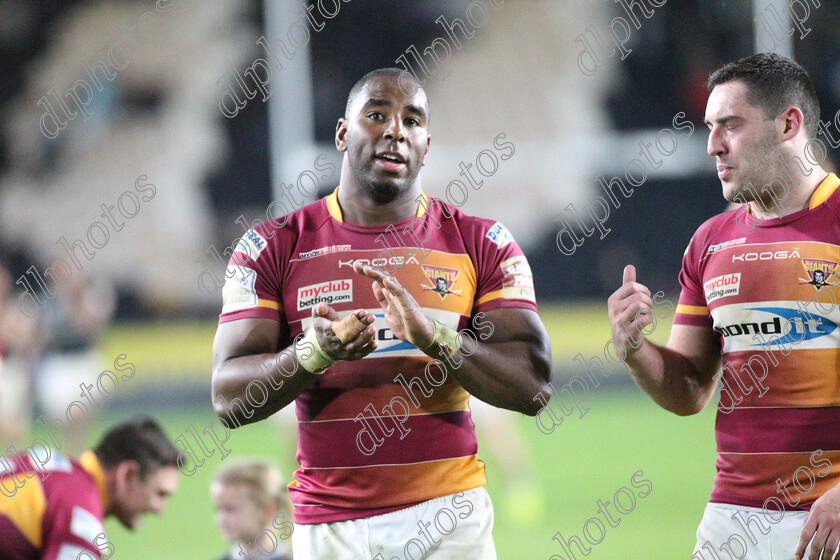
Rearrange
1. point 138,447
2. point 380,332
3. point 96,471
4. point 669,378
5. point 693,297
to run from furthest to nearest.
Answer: point 138,447 → point 96,471 → point 693,297 → point 669,378 → point 380,332

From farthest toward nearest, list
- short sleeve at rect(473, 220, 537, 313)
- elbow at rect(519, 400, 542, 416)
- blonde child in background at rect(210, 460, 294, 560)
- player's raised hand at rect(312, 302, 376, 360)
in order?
blonde child in background at rect(210, 460, 294, 560)
short sleeve at rect(473, 220, 537, 313)
elbow at rect(519, 400, 542, 416)
player's raised hand at rect(312, 302, 376, 360)

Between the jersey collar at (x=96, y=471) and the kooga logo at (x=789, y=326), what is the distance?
2374mm

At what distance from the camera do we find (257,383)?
112 inches

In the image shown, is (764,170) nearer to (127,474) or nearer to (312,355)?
(312,355)

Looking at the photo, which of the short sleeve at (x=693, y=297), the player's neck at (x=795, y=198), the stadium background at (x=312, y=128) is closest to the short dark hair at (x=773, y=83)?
the player's neck at (x=795, y=198)

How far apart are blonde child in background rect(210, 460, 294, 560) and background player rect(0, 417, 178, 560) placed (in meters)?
0.54

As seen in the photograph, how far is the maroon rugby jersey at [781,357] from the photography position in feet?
9.27

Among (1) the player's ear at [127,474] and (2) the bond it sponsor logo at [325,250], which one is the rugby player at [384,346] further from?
(1) the player's ear at [127,474]

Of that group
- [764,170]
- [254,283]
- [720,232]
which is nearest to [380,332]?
[254,283]

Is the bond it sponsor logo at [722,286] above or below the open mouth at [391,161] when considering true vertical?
below

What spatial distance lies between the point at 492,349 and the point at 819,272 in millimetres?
1029

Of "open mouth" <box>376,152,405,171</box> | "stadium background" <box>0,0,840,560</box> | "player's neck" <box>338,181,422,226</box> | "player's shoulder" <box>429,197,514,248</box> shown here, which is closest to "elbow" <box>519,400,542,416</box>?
"player's shoulder" <box>429,197,514,248</box>

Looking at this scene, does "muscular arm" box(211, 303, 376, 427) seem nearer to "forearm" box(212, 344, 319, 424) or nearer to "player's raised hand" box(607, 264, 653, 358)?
"forearm" box(212, 344, 319, 424)

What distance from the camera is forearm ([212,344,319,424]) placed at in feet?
9.15
